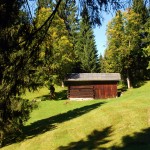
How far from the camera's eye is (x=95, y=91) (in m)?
50.8

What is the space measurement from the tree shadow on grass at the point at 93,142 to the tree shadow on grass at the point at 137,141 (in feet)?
4.57

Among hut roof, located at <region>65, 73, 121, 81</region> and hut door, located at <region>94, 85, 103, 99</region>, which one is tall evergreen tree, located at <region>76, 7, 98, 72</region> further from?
hut door, located at <region>94, 85, 103, 99</region>

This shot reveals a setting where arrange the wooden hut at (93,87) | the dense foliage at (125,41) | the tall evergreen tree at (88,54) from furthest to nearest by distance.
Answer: the tall evergreen tree at (88,54) < the dense foliage at (125,41) < the wooden hut at (93,87)

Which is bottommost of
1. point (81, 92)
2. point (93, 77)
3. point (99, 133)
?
point (99, 133)

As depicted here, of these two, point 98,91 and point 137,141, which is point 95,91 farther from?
point 137,141

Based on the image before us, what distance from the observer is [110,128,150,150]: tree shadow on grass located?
65.2 feet

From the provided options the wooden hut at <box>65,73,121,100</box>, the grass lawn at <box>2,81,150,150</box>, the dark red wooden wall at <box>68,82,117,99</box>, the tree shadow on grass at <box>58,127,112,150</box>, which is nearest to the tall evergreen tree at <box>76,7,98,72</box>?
the wooden hut at <box>65,73,121,100</box>

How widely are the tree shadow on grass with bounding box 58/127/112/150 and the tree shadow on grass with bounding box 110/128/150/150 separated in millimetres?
1392

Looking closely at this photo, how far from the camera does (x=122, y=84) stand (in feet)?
211

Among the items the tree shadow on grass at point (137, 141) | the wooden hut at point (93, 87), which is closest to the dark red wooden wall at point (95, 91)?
the wooden hut at point (93, 87)

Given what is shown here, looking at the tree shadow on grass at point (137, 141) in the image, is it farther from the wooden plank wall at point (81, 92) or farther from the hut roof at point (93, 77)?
the hut roof at point (93, 77)

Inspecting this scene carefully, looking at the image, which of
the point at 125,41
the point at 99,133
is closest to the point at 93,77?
the point at 125,41

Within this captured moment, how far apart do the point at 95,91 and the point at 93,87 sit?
705 millimetres

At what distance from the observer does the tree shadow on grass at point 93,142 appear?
21.7 meters
